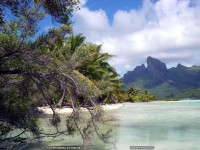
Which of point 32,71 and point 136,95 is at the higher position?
point 136,95

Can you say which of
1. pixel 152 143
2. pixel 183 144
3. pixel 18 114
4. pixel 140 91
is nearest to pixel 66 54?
pixel 18 114

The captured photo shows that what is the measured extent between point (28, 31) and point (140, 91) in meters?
53.8

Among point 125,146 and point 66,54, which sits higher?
point 66,54

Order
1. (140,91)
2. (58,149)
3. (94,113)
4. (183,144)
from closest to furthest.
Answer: (94,113), (58,149), (183,144), (140,91)

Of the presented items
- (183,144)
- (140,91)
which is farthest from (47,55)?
(140,91)

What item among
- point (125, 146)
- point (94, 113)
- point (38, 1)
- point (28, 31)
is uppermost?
point (38, 1)

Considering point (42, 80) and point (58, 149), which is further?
point (58, 149)

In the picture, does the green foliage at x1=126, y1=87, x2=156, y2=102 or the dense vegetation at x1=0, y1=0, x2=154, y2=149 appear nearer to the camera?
the dense vegetation at x1=0, y1=0, x2=154, y2=149

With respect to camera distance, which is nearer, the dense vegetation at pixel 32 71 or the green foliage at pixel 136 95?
the dense vegetation at pixel 32 71

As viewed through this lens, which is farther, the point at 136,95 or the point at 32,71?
the point at 136,95

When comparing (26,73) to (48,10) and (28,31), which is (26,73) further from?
(48,10)

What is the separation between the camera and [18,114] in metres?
7.70

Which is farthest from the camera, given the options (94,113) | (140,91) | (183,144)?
(140,91)

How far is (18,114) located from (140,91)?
5364 centimetres
